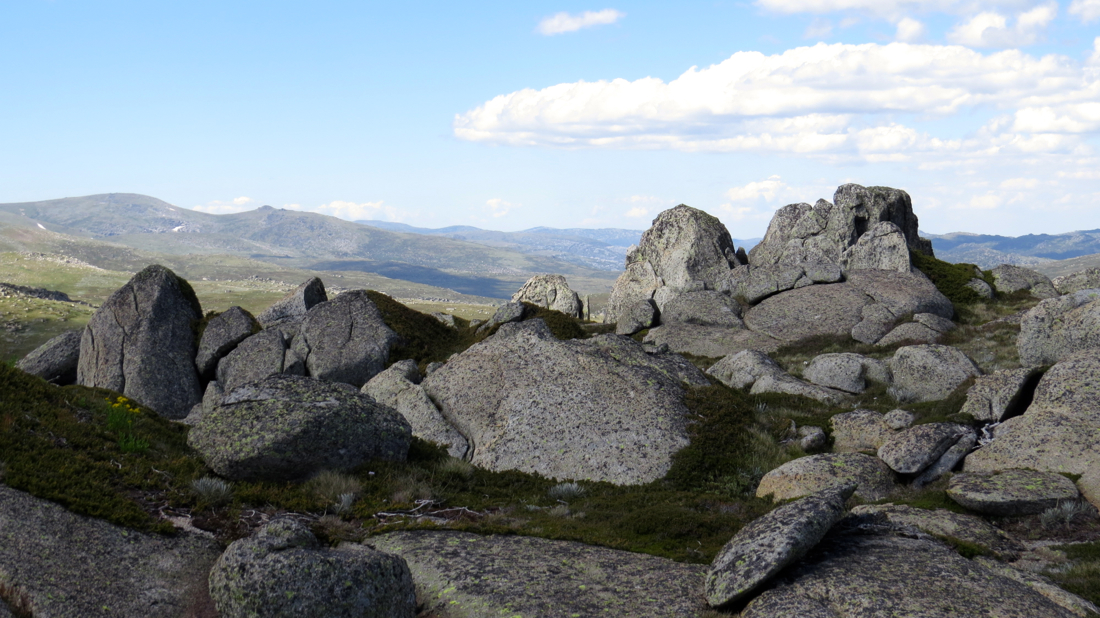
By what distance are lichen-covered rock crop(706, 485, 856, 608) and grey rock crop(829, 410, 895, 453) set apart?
11152 millimetres

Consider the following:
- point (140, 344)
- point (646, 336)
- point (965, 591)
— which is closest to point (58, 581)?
point (965, 591)

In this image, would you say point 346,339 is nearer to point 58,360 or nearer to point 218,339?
point 218,339

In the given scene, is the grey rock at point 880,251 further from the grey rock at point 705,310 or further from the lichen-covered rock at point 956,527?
the lichen-covered rock at point 956,527

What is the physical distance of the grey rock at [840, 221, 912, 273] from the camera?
192 ft

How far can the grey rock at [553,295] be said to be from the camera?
242ft

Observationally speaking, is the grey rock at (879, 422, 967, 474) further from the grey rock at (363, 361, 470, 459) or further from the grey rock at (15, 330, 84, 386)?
the grey rock at (15, 330, 84, 386)

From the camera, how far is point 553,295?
74500 millimetres

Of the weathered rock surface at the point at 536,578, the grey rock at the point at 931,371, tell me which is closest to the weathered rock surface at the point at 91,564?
the weathered rock surface at the point at 536,578

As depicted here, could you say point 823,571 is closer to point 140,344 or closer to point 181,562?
→ point 181,562

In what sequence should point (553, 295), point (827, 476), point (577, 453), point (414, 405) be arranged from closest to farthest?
point (827, 476)
point (577, 453)
point (414, 405)
point (553, 295)

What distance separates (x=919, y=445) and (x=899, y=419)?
321 cm

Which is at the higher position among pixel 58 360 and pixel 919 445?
pixel 919 445

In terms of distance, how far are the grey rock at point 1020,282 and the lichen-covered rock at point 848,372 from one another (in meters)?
30.7

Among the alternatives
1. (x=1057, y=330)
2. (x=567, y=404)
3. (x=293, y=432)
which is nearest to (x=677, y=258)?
(x=1057, y=330)
